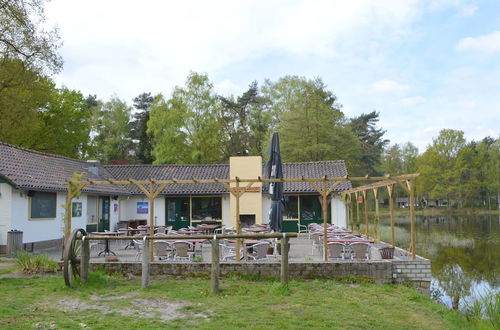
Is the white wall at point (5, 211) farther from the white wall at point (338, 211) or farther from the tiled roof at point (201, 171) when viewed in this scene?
the white wall at point (338, 211)

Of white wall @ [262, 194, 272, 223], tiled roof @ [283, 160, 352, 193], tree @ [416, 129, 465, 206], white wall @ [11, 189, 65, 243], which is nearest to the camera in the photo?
white wall @ [11, 189, 65, 243]

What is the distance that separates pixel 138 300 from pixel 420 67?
1193 centimetres

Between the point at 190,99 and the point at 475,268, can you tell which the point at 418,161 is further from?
the point at 475,268

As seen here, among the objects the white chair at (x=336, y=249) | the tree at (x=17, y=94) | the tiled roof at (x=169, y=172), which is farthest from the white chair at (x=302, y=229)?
the tree at (x=17, y=94)

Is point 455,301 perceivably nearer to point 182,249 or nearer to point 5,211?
point 182,249

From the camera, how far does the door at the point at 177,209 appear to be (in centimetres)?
2186

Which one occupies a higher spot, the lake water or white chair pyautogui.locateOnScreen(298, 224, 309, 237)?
white chair pyautogui.locateOnScreen(298, 224, 309, 237)

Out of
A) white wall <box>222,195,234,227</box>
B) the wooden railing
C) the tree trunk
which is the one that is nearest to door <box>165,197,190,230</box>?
white wall <box>222,195,234,227</box>

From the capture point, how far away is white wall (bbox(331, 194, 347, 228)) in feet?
69.6

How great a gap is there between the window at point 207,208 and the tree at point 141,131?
21.7m

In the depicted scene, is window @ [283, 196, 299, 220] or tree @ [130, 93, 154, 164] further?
tree @ [130, 93, 154, 164]

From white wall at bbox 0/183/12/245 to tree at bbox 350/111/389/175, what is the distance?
33967 millimetres

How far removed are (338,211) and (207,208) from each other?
6614 mm

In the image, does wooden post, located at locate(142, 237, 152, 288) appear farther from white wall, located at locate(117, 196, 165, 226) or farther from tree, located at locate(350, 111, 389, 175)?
tree, located at locate(350, 111, 389, 175)
